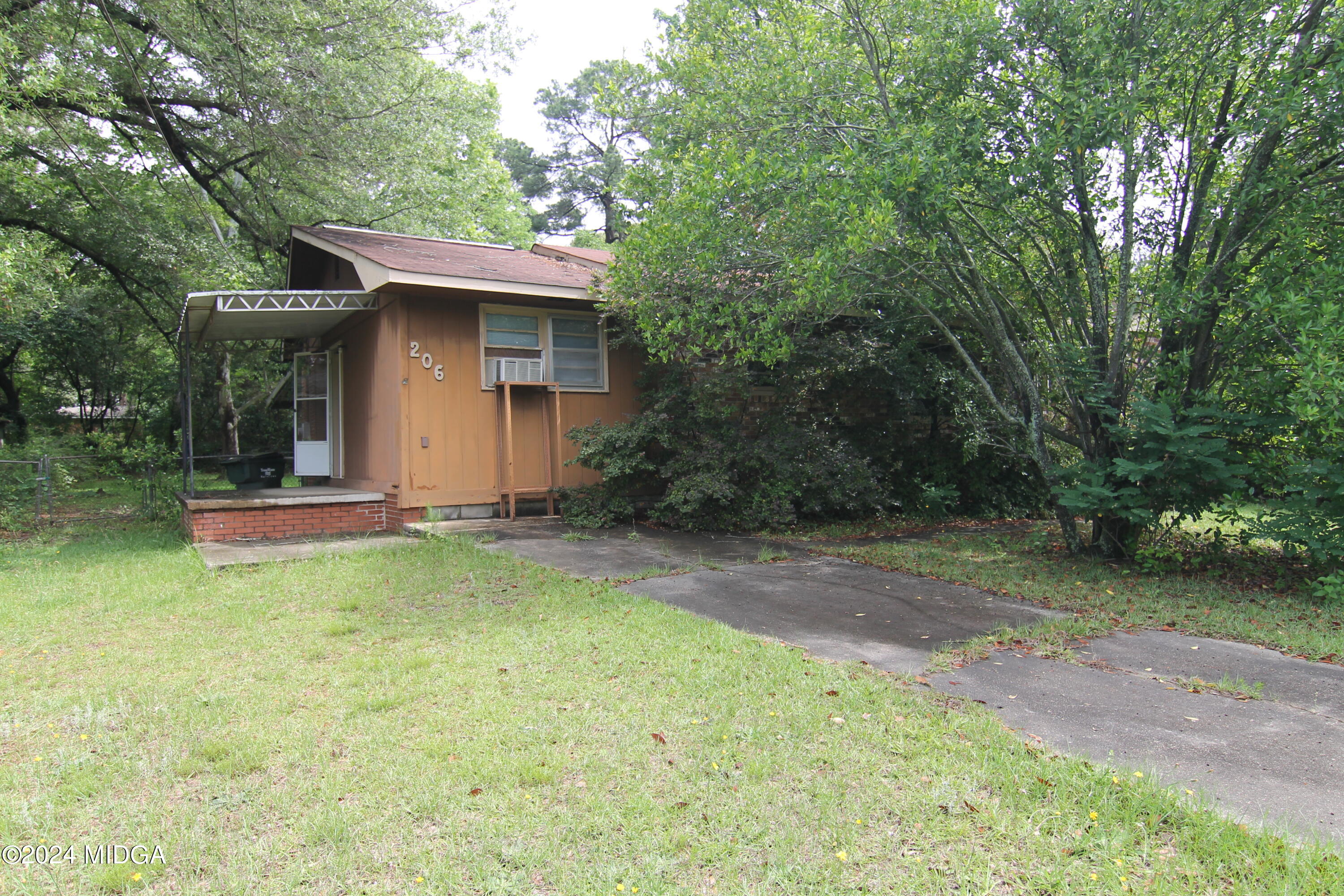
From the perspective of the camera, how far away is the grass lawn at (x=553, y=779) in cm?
243

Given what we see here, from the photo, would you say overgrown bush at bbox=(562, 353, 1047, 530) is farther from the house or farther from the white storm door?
the white storm door

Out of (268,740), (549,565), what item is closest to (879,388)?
(549,565)

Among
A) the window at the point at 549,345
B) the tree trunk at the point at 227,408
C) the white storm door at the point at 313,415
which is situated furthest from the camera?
the tree trunk at the point at 227,408

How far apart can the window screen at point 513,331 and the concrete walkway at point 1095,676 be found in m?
3.76

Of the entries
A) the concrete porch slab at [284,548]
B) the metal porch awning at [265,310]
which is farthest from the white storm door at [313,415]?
the concrete porch slab at [284,548]

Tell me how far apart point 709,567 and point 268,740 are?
4223mm

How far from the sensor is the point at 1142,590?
6270 mm

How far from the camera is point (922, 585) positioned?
21.0 feet

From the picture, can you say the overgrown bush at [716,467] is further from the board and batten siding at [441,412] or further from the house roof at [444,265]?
the house roof at [444,265]

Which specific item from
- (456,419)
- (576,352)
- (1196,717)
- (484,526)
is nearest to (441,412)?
(456,419)

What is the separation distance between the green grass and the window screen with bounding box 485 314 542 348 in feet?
15.6

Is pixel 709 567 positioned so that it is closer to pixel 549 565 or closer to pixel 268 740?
pixel 549 565

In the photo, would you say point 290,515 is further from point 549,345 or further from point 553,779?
point 553,779

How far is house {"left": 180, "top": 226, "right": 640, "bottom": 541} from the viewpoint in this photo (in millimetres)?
9211
